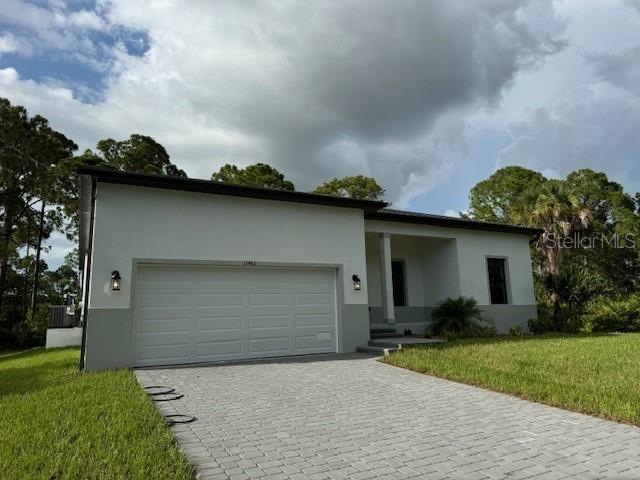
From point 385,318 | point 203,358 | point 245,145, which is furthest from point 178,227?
point 245,145

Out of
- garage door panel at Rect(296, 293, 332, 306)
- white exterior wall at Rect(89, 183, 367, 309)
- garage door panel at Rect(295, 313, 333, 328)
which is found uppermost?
white exterior wall at Rect(89, 183, 367, 309)

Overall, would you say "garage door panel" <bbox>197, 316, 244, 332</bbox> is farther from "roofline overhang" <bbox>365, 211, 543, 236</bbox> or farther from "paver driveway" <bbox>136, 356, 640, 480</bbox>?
"roofline overhang" <bbox>365, 211, 543, 236</bbox>

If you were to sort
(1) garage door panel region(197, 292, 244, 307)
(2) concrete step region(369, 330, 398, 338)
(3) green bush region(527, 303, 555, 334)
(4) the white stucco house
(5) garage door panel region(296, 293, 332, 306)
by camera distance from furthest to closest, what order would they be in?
(3) green bush region(527, 303, 555, 334)
(2) concrete step region(369, 330, 398, 338)
(5) garage door panel region(296, 293, 332, 306)
(1) garage door panel region(197, 292, 244, 307)
(4) the white stucco house

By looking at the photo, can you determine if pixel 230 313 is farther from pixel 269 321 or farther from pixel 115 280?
pixel 115 280

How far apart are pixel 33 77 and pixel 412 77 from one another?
9.64 metres

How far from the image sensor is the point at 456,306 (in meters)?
13.7

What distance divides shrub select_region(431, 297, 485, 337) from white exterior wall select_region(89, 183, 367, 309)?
3814 mm

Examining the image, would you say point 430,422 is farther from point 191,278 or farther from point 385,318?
point 385,318

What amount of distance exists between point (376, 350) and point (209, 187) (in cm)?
560

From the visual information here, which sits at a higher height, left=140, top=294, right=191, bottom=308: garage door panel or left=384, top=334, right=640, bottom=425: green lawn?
left=140, top=294, right=191, bottom=308: garage door panel

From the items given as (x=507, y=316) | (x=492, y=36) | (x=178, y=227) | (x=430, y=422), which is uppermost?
(x=492, y=36)

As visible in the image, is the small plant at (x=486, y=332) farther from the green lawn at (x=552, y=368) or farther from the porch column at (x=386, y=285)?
the porch column at (x=386, y=285)

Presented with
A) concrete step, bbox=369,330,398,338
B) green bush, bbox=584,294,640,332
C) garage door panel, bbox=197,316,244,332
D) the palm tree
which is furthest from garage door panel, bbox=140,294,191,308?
the palm tree

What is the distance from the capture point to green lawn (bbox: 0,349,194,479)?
3445 mm
